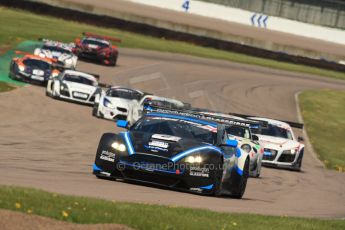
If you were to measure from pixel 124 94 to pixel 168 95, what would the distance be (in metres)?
7.06

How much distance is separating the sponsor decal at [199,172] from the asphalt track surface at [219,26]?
40.4 meters

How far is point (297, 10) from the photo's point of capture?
67.0 meters

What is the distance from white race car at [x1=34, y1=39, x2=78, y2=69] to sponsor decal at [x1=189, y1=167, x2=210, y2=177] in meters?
23.5

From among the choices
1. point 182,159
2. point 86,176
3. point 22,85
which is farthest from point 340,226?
point 22,85

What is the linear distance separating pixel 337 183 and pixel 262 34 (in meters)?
38.6

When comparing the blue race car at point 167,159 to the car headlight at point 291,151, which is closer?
the blue race car at point 167,159

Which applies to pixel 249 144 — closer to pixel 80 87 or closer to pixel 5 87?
pixel 5 87

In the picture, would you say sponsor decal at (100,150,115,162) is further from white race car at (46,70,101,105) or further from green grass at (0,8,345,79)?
green grass at (0,8,345,79)

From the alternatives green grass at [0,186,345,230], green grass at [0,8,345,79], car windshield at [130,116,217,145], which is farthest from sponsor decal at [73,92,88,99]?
green grass at [0,186,345,230]

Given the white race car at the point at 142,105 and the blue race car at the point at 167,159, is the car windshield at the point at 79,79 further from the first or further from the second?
the blue race car at the point at 167,159

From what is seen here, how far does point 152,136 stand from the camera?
1284 centimetres

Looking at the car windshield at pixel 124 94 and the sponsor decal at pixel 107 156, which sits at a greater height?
the sponsor decal at pixel 107 156

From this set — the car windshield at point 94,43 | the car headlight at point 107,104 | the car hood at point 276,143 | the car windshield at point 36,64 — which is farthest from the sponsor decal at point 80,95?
the car windshield at point 94,43

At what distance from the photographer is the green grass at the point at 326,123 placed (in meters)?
27.5
